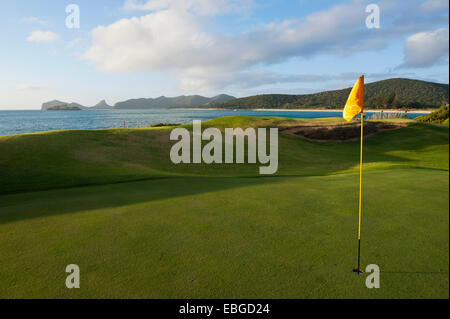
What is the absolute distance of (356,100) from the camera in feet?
9.21

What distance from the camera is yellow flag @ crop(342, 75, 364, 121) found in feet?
8.93

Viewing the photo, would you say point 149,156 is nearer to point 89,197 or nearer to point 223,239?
point 89,197

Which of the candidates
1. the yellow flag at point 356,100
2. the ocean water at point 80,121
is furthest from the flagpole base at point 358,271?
the ocean water at point 80,121

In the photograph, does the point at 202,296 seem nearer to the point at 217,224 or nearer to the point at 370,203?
the point at 217,224

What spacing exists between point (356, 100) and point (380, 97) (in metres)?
114

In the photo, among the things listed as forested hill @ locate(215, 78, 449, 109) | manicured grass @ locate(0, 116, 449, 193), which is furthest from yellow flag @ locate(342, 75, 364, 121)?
forested hill @ locate(215, 78, 449, 109)

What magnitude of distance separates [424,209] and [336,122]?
2004cm

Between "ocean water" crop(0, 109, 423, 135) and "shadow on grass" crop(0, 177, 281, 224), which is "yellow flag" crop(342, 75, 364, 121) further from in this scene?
"ocean water" crop(0, 109, 423, 135)

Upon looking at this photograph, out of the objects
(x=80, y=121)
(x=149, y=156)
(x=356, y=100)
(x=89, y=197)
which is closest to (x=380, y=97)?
(x=80, y=121)

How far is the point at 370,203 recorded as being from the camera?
4289 mm

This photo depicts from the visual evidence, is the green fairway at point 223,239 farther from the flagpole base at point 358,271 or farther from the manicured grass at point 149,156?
the manicured grass at point 149,156

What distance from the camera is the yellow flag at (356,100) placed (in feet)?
8.93

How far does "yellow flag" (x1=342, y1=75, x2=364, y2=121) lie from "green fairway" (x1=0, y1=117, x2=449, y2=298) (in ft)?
4.90
